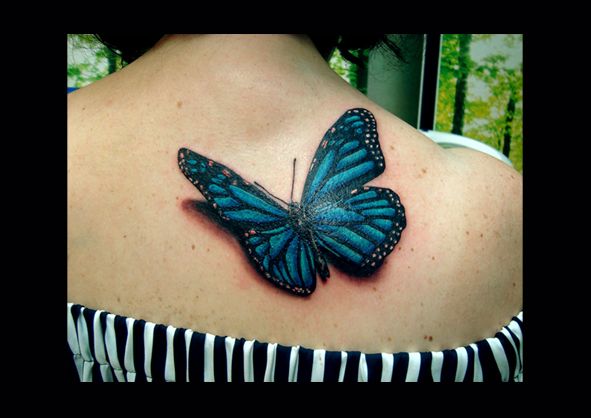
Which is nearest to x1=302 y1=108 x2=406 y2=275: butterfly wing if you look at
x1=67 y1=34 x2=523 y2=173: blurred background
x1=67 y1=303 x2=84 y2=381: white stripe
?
x1=67 y1=303 x2=84 y2=381: white stripe

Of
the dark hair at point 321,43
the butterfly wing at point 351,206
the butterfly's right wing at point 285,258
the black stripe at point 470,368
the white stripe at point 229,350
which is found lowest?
the black stripe at point 470,368

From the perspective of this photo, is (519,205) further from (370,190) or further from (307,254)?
(307,254)

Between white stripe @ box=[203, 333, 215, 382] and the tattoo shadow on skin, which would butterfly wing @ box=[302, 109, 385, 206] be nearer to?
the tattoo shadow on skin

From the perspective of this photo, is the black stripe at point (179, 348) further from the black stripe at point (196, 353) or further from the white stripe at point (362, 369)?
the white stripe at point (362, 369)

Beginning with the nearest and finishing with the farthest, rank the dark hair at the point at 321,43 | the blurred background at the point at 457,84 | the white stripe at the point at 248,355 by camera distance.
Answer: the white stripe at the point at 248,355, the dark hair at the point at 321,43, the blurred background at the point at 457,84

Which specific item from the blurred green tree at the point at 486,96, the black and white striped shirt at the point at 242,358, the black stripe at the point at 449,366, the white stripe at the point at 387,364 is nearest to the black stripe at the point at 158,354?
the black and white striped shirt at the point at 242,358

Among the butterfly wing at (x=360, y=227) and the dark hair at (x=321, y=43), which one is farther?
the dark hair at (x=321, y=43)

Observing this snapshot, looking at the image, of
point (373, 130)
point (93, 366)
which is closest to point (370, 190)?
point (373, 130)
